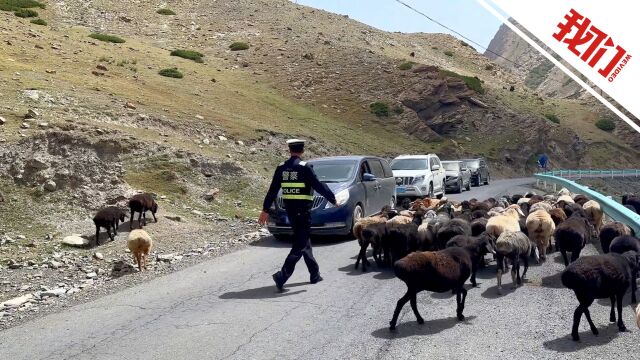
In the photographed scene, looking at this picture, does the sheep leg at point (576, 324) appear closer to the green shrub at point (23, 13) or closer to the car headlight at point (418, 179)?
the car headlight at point (418, 179)

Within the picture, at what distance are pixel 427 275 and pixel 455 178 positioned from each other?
24023 mm

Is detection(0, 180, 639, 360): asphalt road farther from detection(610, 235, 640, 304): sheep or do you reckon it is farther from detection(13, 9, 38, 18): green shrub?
detection(13, 9, 38, 18): green shrub

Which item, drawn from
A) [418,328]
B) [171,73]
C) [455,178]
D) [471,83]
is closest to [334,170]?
[418,328]

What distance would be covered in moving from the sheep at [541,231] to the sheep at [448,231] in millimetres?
1125

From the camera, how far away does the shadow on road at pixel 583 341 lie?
6.14 meters

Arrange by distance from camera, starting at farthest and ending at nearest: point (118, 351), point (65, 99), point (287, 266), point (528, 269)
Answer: point (65, 99) < point (528, 269) < point (287, 266) < point (118, 351)

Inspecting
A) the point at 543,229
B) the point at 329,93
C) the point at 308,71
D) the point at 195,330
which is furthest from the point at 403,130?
the point at 195,330

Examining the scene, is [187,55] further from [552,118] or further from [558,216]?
[558,216]

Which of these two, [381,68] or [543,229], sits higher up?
[381,68]

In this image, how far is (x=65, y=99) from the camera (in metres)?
22.8

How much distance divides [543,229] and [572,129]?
63.1 m

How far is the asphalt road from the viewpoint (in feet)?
20.7

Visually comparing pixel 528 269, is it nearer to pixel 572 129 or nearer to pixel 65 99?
pixel 65 99

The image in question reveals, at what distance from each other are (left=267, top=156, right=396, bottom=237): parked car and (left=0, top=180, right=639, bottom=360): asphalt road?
12.2ft
